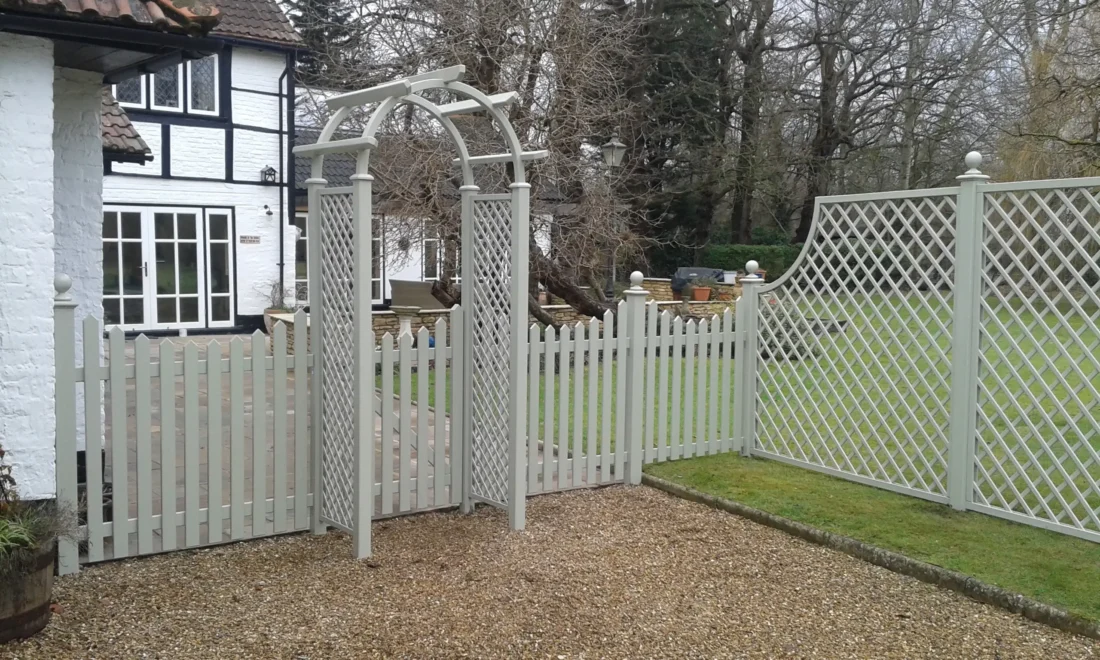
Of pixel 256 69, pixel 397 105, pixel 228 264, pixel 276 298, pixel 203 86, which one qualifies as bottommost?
pixel 276 298

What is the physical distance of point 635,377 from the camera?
21.5ft

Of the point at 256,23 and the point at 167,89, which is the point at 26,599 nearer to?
the point at 167,89

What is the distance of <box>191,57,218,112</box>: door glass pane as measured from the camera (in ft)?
56.5

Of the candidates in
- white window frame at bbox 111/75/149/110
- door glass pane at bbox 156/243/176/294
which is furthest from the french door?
white window frame at bbox 111/75/149/110

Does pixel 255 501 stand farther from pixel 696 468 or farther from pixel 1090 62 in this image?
pixel 1090 62

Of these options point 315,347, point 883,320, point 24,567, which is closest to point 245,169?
point 315,347

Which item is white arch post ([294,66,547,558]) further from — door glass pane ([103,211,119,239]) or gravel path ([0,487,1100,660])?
door glass pane ([103,211,119,239])

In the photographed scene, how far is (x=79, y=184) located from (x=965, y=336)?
18.6ft

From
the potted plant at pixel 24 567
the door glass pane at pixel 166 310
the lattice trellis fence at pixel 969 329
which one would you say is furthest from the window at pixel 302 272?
the potted plant at pixel 24 567

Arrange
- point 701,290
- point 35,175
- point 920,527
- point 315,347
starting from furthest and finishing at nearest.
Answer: point 701,290 < point 920,527 < point 315,347 < point 35,175

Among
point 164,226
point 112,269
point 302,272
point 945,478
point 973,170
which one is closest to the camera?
point 973,170

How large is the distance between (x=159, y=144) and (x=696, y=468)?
44.9 ft

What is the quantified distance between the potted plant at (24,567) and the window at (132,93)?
1438cm

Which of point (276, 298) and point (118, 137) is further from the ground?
point (118, 137)
